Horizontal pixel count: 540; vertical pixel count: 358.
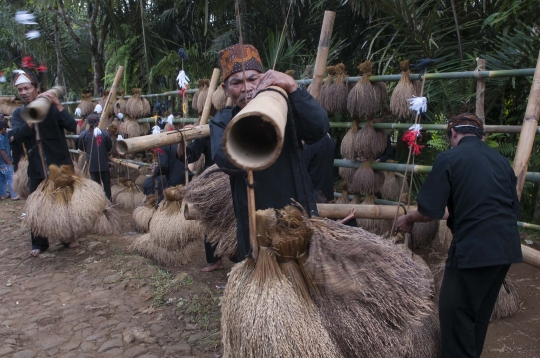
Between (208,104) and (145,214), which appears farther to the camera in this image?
(145,214)

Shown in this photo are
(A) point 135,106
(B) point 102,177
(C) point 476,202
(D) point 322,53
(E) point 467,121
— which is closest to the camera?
(C) point 476,202

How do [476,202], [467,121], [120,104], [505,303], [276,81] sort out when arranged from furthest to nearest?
[120,104] → [505,303] → [467,121] → [476,202] → [276,81]

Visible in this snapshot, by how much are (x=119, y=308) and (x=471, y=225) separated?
2.98m

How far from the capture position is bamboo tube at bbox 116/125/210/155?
8.19 feet

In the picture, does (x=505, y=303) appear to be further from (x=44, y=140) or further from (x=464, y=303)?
(x=44, y=140)

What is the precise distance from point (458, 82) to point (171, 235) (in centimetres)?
354

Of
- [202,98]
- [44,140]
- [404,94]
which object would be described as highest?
[404,94]

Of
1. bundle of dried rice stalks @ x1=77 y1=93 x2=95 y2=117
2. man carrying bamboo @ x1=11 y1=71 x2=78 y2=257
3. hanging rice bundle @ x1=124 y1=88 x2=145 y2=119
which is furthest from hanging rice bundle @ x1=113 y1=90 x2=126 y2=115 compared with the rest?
man carrying bamboo @ x1=11 y1=71 x2=78 y2=257

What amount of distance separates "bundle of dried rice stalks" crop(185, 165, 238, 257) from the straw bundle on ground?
249 inches

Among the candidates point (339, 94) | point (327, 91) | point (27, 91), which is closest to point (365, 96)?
point (339, 94)

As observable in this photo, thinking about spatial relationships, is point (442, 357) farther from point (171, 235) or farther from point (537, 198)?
point (537, 198)

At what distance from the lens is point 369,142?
16.6 ft

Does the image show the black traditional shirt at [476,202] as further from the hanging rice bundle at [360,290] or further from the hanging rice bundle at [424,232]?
the hanging rice bundle at [424,232]

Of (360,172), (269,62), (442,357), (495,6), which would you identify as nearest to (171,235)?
(360,172)
